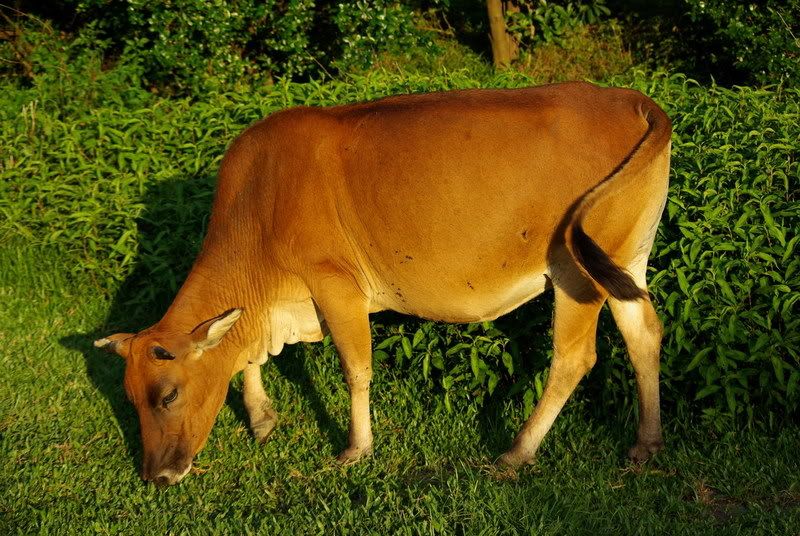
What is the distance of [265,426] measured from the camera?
5.73 m

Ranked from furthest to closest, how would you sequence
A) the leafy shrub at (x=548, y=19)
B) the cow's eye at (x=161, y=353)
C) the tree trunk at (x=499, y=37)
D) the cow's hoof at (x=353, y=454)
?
the leafy shrub at (x=548, y=19) → the tree trunk at (x=499, y=37) → the cow's hoof at (x=353, y=454) → the cow's eye at (x=161, y=353)

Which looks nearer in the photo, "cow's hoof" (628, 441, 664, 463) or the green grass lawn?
the green grass lawn

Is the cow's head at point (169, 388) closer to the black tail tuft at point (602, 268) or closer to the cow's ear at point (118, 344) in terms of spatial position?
the cow's ear at point (118, 344)

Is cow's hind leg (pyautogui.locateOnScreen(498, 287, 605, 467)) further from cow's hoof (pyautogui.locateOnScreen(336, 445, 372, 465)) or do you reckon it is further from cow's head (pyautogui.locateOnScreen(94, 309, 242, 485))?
cow's head (pyautogui.locateOnScreen(94, 309, 242, 485))

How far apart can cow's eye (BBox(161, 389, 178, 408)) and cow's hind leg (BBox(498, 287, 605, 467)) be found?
164cm

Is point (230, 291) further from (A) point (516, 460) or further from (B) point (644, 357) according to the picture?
(B) point (644, 357)

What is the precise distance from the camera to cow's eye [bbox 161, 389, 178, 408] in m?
4.82

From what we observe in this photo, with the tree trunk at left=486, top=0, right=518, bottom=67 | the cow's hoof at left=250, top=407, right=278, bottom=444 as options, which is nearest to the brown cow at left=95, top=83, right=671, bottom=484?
the cow's hoof at left=250, top=407, right=278, bottom=444

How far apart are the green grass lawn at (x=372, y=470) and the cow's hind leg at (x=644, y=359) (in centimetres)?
11

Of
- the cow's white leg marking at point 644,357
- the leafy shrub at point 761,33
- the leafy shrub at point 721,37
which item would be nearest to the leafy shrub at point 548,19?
the leafy shrub at point 721,37

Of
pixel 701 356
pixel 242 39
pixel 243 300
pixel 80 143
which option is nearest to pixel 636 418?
pixel 701 356

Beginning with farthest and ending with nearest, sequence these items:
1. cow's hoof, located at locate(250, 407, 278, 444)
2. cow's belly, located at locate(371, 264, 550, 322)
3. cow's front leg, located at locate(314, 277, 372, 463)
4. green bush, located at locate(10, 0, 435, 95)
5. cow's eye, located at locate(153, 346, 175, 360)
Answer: green bush, located at locate(10, 0, 435, 95) < cow's hoof, located at locate(250, 407, 278, 444) < cow's front leg, located at locate(314, 277, 372, 463) < cow's belly, located at locate(371, 264, 550, 322) < cow's eye, located at locate(153, 346, 175, 360)

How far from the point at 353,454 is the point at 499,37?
688cm

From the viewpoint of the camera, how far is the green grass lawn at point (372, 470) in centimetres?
453
